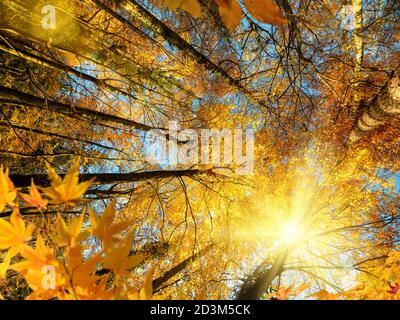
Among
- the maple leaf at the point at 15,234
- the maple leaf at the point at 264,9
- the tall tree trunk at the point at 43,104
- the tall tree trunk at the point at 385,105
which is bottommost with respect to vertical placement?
the maple leaf at the point at 15,234

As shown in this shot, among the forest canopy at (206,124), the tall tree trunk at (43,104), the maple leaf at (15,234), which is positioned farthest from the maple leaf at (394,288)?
the tall tree trunk at (43,104)

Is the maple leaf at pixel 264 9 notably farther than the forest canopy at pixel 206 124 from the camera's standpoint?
No

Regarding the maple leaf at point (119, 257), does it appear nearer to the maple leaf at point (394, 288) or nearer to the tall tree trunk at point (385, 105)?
the maple leaf at point (394, 288)

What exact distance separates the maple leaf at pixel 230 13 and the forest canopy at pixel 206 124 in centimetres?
105

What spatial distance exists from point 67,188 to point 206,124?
6.05 m

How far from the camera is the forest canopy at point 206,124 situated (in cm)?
300

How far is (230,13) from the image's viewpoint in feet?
2.18

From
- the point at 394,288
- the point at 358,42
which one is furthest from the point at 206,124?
the point at 394,288

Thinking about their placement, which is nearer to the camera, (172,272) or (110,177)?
(110,177)

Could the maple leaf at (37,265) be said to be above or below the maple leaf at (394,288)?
above

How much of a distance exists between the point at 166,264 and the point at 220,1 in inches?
353

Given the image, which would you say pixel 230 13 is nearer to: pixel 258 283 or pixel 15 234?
pixel 15 234

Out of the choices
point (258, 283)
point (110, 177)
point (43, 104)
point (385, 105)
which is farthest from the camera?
point (258, 283)

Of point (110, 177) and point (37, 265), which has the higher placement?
point (110, 177)
